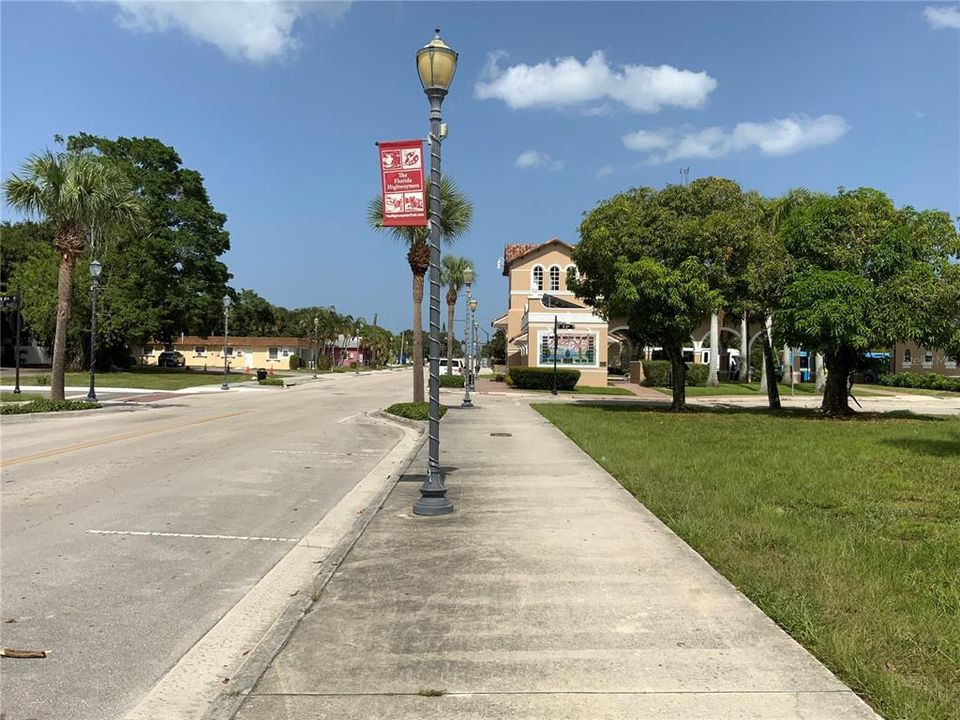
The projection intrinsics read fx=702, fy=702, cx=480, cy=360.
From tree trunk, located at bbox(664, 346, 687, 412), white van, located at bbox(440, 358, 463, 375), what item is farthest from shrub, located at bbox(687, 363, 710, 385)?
tree trunk, located at bbox(664, 346, 687, 412)

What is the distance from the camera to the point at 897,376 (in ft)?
164

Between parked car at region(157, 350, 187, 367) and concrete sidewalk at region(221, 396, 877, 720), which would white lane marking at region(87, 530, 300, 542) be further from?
parked car at region(157, 350, 187, 367)

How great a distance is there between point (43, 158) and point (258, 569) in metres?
20.4

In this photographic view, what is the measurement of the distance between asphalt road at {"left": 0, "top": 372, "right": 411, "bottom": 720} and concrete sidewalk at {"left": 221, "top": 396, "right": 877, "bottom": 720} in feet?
2.84

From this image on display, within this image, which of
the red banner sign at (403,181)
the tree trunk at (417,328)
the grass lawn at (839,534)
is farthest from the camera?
the tree trunk at (417,328)

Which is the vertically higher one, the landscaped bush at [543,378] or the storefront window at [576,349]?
the storefront window at [576,349]

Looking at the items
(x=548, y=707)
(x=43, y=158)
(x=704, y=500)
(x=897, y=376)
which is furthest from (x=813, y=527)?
(x=897, y=376)

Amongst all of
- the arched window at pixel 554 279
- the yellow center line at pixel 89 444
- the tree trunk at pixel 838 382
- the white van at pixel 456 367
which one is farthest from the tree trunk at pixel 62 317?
the arched window at pixel 554 279

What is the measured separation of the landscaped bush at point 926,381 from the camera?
1796 inches

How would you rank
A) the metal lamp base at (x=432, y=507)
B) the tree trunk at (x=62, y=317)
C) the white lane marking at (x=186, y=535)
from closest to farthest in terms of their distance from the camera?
the white lane marking at (x=186, y=535) → the metal lamp base at (x=432, y=507) → the tree trunk at (x=62, y=317)

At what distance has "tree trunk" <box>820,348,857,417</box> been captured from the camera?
22.3 m

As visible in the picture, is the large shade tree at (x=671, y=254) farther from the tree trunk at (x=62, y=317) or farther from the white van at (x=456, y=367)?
the white van at (x=456, y=367)

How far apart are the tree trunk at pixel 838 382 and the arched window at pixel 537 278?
3430 centimetres

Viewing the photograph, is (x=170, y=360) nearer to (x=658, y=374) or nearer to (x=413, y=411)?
(x=658, y=374)
